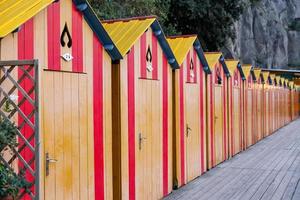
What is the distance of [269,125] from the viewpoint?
72.5ft

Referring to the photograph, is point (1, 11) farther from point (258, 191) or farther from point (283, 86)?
point (283, 86)

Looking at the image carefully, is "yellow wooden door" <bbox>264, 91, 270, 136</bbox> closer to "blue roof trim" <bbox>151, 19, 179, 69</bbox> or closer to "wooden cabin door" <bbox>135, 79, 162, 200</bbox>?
"blue roof trim" <bbox>151, 19, 179, 69</bbox>

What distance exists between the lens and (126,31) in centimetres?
711

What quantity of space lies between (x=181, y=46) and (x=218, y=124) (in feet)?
11.1

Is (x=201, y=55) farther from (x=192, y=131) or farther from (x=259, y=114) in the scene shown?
(x=259, y=114)

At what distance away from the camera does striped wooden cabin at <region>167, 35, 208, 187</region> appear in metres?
8.77

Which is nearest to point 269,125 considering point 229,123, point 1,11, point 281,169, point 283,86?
point 283,86

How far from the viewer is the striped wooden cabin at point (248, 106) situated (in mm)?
15955

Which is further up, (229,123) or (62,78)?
(62,78)

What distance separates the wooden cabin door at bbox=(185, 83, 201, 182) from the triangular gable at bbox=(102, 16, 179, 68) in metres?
1.81

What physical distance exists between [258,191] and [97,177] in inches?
152

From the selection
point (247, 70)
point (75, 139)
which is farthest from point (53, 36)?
point (247, 70)

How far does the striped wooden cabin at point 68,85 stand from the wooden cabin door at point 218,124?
6.11m

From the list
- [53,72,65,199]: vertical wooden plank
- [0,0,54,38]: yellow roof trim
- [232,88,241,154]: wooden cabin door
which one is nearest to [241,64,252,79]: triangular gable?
[232,88,241,154]: wooden cabin door
